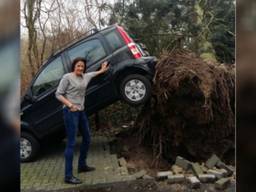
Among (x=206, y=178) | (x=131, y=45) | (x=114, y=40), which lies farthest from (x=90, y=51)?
(x=206, y=178)

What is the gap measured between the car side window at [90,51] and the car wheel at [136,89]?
27.3 inches

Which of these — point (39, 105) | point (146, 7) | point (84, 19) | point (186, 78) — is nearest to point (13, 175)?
point (186, 78)

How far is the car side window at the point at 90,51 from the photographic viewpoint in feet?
19.4

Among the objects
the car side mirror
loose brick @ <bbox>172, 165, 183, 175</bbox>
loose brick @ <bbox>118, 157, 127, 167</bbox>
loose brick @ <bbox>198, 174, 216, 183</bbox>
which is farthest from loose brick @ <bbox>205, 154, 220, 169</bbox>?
the car side mirror

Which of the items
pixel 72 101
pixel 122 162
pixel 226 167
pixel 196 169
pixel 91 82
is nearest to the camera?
pixel 72 101

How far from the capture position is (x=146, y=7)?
373 inches

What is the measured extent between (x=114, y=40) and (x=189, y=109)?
5.35ft

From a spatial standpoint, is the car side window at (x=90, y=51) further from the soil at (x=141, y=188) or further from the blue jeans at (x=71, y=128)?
the soil at (x=141, y=188)

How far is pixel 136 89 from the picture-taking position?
5531 millimetres

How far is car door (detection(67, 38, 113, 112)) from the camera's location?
578cm

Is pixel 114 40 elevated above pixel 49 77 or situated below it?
above

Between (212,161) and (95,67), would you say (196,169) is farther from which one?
(95,67)

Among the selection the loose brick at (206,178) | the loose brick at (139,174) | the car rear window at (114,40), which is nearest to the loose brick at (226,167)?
the loose brick at (206,178)

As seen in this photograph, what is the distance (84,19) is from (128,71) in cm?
309
